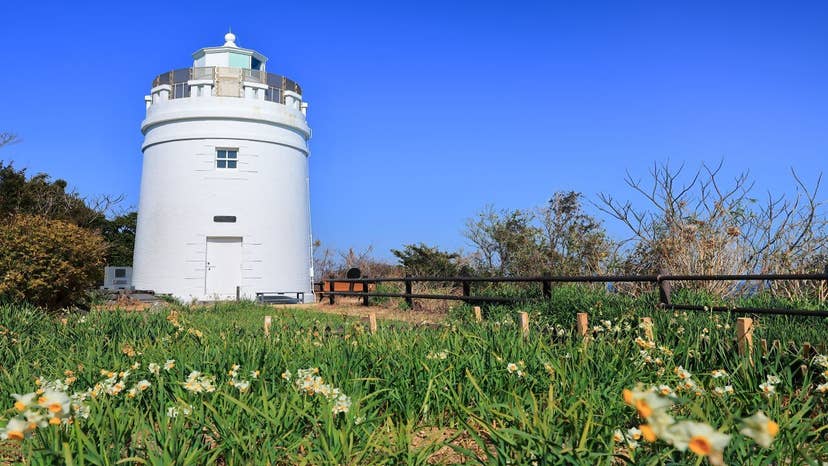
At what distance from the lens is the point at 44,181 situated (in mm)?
29578

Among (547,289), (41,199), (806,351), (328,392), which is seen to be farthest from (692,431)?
(41,199)

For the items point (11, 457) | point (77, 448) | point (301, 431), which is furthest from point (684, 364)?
point (11, 457)

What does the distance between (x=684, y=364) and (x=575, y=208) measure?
550 inches

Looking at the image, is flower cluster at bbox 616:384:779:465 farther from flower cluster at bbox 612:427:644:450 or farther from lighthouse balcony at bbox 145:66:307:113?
lighthouse balcony at bbox 145:66:307:113

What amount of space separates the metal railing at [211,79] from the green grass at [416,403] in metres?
18.9

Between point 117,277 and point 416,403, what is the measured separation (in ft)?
80.9

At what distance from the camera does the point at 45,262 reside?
13.2 meters

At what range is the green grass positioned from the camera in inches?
115

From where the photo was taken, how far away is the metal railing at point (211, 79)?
23781mm

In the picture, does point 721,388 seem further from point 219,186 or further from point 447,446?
point 219,186

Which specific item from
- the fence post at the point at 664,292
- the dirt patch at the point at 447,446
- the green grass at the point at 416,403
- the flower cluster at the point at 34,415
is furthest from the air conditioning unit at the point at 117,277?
the flower cluster at the point at 34,415

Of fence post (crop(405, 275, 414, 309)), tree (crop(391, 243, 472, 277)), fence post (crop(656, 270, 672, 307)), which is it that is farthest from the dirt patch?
tree (crop(391, 243, 472, 277))

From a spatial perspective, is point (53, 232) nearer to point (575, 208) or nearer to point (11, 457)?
point (11, 457)

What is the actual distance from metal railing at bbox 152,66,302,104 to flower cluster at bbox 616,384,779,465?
78.6 ft
